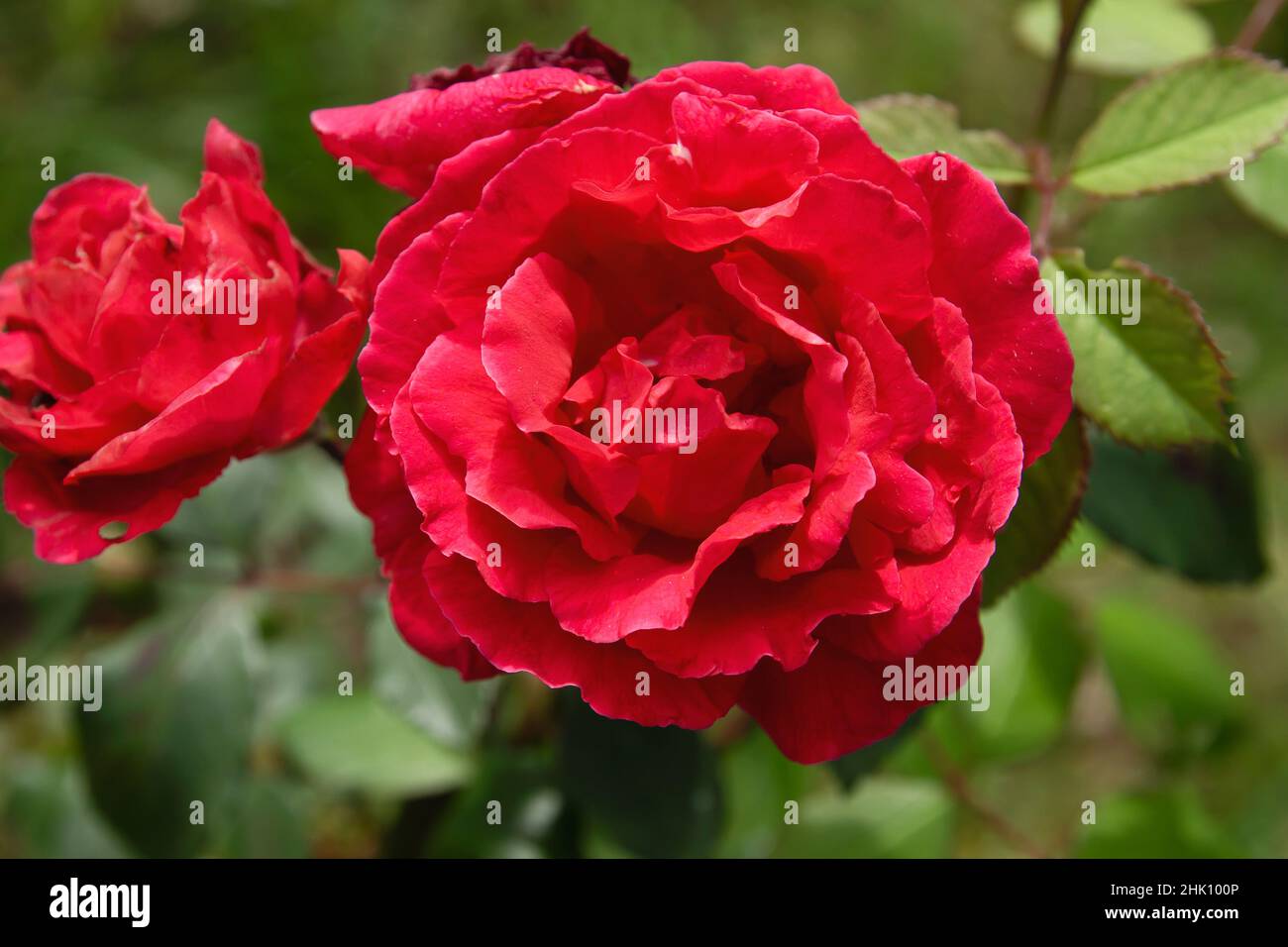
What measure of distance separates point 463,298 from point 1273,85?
513 millimetres

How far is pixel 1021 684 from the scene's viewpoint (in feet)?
3.76

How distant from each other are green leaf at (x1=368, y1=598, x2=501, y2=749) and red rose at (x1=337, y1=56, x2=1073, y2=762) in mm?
459

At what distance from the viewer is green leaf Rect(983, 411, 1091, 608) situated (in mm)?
634

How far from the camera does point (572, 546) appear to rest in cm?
54

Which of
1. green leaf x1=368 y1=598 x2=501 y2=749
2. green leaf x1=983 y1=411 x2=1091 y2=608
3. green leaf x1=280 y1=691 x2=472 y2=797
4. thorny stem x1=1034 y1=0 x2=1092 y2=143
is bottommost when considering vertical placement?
green leaf x1=280 y1=691 x2=472 y2=797

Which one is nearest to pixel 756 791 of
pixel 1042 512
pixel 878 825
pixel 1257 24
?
pixel 878 825

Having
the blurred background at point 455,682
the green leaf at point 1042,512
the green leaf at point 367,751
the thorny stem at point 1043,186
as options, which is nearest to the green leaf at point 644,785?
the blurred background at point 455,682

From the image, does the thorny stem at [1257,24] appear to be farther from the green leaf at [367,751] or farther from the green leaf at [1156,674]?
the green leaf at [367,751]

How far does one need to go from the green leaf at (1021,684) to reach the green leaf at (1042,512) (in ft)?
1.58

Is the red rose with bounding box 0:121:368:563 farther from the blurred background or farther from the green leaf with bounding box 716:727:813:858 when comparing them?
the green leaf with bounding box 716:727:813:858

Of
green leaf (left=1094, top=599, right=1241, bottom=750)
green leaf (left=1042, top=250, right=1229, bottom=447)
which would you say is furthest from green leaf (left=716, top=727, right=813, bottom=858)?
green leaf (left=1042, top=250, right=1229, bottom=447)

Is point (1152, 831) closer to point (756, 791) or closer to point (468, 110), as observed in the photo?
point (756, 791)
